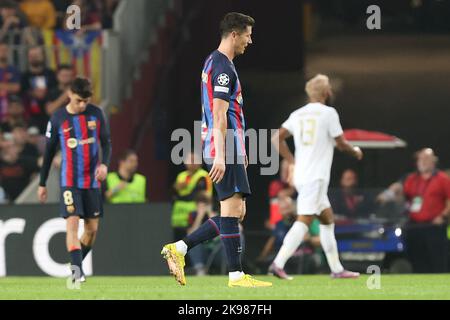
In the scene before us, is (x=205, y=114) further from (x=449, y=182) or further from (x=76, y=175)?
(x=449, y=182)

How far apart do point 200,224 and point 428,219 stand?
276cm

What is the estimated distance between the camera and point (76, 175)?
552 inches

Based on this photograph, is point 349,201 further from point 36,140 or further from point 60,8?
point 60,8

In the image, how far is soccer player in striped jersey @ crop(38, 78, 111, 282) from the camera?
13922mm

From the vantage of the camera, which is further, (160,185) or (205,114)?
(160,185)

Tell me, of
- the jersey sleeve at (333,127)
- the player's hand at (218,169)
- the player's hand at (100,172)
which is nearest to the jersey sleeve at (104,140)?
the player's hand at (100,172)

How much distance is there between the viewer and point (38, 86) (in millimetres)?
20453

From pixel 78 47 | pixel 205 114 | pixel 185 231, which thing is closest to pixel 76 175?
pixel 205 114

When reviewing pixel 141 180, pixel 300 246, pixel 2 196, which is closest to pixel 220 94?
pixel 141 180

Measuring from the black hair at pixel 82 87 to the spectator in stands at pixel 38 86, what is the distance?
6.51 m

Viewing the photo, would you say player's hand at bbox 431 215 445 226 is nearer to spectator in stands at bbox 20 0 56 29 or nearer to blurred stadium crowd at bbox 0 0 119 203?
blurred stadium crowd at bbox 0 0 119 203

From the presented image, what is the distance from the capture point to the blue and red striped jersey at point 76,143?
14.0 m

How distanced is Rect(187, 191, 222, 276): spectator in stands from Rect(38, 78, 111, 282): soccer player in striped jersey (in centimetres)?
408

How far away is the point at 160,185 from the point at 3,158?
4104 mm
